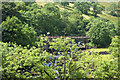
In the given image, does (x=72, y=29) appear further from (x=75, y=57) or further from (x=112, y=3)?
(x=112, y=3)

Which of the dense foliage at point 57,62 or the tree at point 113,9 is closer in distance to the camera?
the dense foliage at point 57,62

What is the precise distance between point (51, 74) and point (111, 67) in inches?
215

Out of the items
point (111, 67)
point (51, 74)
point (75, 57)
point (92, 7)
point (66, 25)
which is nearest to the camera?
point (51, 74)

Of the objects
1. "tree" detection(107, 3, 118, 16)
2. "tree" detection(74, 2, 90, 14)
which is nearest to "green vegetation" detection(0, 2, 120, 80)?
"tree" detection(74, 2, 90, 14)

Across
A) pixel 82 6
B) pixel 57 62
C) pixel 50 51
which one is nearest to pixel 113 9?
pixel 82 6

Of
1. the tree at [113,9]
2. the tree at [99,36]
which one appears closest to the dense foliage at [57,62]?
the tree at [99,36]

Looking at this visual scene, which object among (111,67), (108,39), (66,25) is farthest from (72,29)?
(111,67)

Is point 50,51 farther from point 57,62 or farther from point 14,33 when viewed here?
point 57,62

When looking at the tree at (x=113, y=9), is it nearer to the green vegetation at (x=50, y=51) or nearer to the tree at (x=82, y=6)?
the tree at (x=82, y=6)

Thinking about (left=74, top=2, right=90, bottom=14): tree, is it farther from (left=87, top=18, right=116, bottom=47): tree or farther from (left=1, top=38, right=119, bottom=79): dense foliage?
(left=1, top=38, right=119, bottom=79): dense foliage

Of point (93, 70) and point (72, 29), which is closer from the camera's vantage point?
point (93, 70)

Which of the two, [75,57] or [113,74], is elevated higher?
[75,57]

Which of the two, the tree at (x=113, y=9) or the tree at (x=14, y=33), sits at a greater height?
the tree at (x=14, y=33)

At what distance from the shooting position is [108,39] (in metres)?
49.3
